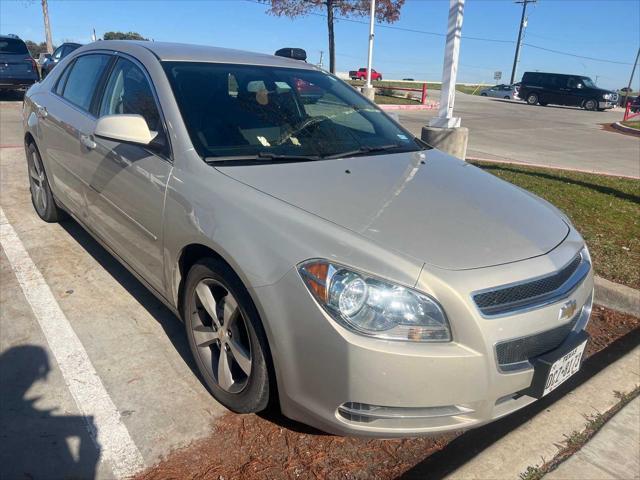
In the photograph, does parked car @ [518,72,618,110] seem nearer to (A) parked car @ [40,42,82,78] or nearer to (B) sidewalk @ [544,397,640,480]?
(A) parked car @ [40,42,82,78]

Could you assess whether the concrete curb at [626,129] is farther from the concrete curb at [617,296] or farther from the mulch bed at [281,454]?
the mulch bed at [281,454]

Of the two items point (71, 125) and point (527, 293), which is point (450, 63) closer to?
point (71, 125)

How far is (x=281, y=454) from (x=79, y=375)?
3.95ft

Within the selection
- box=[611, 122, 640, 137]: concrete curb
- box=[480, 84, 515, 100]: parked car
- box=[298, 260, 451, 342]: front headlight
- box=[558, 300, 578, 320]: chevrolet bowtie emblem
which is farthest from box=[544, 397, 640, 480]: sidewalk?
box=[480, 84, 515, 100]: parked car

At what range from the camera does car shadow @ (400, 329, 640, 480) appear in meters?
2.24

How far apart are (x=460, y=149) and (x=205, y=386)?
490 centimetres

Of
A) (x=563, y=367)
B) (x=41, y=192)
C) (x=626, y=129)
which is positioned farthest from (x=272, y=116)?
(x=626, y=129)

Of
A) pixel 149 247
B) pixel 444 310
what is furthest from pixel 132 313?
pixel 444 310

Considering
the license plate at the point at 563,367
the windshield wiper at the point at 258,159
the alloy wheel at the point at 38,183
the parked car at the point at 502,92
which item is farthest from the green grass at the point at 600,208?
the parked car at the point at 502,92

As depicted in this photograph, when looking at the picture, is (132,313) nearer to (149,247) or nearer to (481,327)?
(149,247)

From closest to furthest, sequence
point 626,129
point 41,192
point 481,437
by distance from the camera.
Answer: point 481,437
point 41,192
point 626,129

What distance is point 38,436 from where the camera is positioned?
230cm

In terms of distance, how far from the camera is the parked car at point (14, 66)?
15.0 m

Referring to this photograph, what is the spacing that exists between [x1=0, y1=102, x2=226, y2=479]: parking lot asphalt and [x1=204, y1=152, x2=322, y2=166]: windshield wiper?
1155mm
